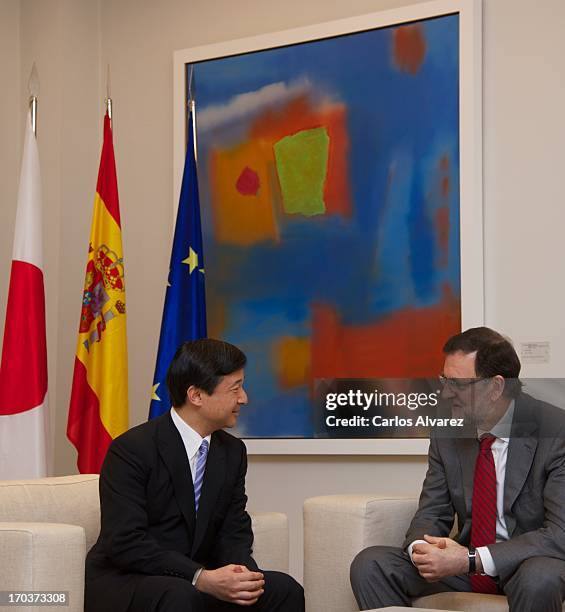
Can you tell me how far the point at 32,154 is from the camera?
4.63 meters

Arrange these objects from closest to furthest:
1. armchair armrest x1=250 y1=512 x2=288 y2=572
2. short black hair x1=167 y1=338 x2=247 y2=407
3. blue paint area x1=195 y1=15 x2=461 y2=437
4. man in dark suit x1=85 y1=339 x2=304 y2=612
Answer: man in dark suit x1=85 y1=339 x2=304 y2=612
short black hair x1=167 y1=338 x2=247 y2=407
armchair armrest x1=250 y1=512 x2=288 y2=572
blue paint area x1=195 y1=15 x2=461 y2=437

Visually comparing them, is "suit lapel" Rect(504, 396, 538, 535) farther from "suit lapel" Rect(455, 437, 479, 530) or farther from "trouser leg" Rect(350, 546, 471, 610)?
"trouser leg" Rect(350, 546, 471, 610)

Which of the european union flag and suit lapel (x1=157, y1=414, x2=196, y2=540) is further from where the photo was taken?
the european union flag

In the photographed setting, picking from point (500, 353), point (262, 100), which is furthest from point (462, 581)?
point (262, 100)

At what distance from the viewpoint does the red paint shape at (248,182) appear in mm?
4949

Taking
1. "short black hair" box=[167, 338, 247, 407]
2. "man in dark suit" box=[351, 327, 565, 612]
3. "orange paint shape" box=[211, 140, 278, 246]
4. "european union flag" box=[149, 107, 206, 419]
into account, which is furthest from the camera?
"orange paint shape" box=[211, 140, 278, 246]

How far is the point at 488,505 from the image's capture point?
3152mm

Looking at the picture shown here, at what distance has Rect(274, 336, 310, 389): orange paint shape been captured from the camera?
4.75 metres

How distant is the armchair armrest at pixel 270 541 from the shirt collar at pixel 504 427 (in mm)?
846

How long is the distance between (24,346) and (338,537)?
1.84 meters

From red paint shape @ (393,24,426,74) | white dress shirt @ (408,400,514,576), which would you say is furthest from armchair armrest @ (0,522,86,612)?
red paint shape @ (393,24,426,74)

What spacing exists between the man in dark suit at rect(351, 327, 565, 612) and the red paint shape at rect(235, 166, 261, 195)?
1976 millimetres

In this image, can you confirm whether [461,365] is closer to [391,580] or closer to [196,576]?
[391,580]

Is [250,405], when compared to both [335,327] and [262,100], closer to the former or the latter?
[335,327]
